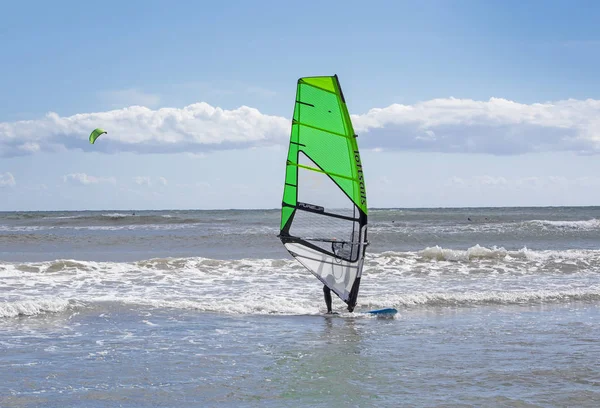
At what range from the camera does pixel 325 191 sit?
9031 mm

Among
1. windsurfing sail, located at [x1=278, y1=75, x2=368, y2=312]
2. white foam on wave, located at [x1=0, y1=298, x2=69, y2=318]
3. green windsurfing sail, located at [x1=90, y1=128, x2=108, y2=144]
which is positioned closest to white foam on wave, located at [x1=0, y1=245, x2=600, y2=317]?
white foam on wave, located at [x1=0, y1=298, x2=69, y2=318]

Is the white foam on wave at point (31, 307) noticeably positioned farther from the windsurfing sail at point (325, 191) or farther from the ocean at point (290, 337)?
the windsurfing sail at point (325, 191)

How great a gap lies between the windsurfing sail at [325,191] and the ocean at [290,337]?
79 cm

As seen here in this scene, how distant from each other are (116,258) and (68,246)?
564 cm

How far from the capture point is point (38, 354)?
6.70m

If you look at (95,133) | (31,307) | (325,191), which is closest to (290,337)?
(325,191)

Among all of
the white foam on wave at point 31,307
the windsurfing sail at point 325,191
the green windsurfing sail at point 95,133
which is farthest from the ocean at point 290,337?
the green windsurfing sail at point 95,133

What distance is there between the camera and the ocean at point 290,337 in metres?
5.33

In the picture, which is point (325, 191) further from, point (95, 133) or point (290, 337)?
point (95, 133)

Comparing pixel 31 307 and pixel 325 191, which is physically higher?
pixel 325 191

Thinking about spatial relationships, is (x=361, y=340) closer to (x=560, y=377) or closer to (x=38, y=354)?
(x=560, y=377)

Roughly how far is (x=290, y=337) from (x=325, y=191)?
89.7 inches

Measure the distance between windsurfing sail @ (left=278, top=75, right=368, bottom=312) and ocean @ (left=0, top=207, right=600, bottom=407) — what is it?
0.79 metres

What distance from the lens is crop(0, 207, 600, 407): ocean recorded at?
533cm
